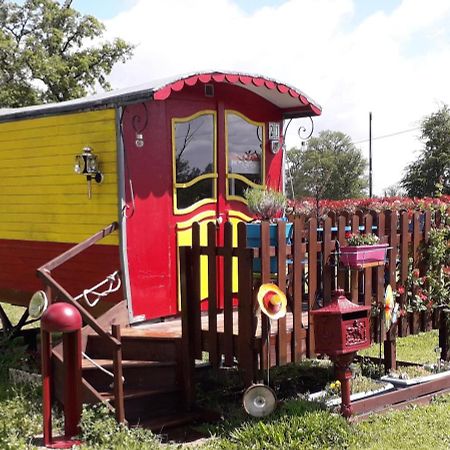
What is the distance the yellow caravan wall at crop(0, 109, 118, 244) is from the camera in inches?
252

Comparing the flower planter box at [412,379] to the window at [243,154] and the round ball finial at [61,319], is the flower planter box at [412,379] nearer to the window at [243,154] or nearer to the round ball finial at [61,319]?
the window at [243,154]

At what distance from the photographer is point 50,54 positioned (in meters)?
30.0

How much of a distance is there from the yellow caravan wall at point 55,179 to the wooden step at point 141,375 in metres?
1.28

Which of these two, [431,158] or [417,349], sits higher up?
[431,158]

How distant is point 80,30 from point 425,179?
777 inches

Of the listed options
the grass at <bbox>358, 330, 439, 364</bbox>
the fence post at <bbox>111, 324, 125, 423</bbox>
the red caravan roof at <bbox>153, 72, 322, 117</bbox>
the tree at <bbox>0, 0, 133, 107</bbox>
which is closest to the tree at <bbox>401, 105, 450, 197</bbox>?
the tree at <bbox>0, 0, 133, 107</bbox>

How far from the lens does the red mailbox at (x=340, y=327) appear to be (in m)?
5.01

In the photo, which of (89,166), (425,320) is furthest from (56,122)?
(425,320)

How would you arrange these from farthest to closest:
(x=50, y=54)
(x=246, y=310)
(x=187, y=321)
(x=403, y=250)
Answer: (x=50, y=54) → (x=403, y=250) → (x=187, y=321) → (x=246, y=310)

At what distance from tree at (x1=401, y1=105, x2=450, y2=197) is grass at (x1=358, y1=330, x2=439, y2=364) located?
2681 centimetres

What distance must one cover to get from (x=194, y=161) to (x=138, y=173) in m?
0.74

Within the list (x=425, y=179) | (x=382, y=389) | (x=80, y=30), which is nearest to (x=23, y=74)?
(x=80, y=30)

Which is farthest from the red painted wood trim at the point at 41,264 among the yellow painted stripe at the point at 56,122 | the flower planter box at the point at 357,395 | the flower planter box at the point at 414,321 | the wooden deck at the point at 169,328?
the flower planter box at the point at 414,321

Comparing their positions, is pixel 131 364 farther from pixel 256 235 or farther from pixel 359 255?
Answer: pixel 359 255
